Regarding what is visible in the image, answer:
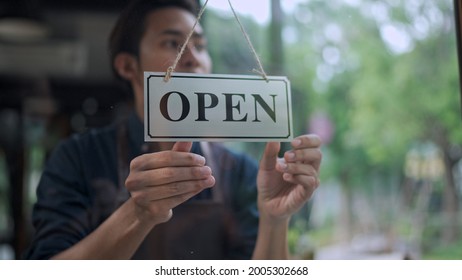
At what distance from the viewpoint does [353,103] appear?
89.4 inches

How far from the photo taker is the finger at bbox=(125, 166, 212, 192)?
31.4 inches

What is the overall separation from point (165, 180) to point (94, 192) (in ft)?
0.79

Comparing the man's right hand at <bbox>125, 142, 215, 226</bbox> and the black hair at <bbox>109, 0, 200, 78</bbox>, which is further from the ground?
the black hair at <bbox>109, 0, 200, 78</bbox>

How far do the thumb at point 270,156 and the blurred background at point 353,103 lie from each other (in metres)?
0.46

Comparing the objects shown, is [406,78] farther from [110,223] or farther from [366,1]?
[110,223]

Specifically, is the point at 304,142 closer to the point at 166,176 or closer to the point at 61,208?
the point at 166,176

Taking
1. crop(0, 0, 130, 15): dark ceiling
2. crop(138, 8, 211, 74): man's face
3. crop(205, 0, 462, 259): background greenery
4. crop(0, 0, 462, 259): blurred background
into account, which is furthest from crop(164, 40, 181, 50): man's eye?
crop(205, 0, 462, 259): background greenery

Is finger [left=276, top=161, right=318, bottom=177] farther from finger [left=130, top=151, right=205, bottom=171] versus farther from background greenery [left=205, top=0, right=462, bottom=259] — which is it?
background greenery [left=205, top=0, right=462, bottom=259]

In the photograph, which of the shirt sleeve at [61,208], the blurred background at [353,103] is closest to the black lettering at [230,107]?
the shirt sleeve at [61,208]

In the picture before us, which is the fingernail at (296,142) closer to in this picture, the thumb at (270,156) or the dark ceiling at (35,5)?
the thumb at (270,156)

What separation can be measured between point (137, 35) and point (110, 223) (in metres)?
0.35

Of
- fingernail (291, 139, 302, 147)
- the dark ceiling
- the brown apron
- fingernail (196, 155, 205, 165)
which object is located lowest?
the brown apron

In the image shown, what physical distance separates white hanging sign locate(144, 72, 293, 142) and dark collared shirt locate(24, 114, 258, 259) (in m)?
0.10

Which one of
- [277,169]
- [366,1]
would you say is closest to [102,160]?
[277,169]
